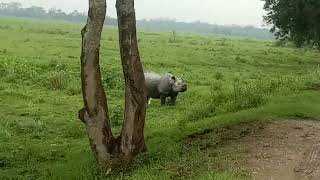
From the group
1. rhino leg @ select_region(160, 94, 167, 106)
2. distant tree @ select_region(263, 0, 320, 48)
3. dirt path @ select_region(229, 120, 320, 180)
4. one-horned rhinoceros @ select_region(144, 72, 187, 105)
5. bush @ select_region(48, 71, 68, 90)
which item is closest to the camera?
dirt path @ select_region(229, 120, 320, 180)

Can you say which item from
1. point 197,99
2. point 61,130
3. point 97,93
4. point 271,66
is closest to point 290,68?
point 271,66

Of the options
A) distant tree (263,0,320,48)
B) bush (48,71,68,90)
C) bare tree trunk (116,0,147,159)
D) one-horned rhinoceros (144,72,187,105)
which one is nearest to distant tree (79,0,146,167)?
bare tree trunk (116,0,147,159)

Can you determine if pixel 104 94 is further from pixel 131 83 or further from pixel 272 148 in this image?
pixel 272 148

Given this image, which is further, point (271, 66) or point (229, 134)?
point (271, 66)

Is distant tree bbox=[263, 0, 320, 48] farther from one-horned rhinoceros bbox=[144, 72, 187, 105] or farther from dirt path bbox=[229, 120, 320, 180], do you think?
dirt path bbox=[229, 120, 320, 180]

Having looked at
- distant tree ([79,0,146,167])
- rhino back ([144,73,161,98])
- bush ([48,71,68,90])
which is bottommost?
bush ([48,71,68,90])

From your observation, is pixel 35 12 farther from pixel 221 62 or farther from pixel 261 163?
pixel 261 163

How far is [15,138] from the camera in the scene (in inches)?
518

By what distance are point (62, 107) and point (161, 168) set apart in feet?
29.6

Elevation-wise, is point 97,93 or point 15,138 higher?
point 97,93

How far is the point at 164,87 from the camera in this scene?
1831cm

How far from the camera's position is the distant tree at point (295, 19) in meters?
29.5

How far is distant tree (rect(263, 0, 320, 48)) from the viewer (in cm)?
2950

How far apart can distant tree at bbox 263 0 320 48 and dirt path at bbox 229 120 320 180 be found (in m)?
18.3
